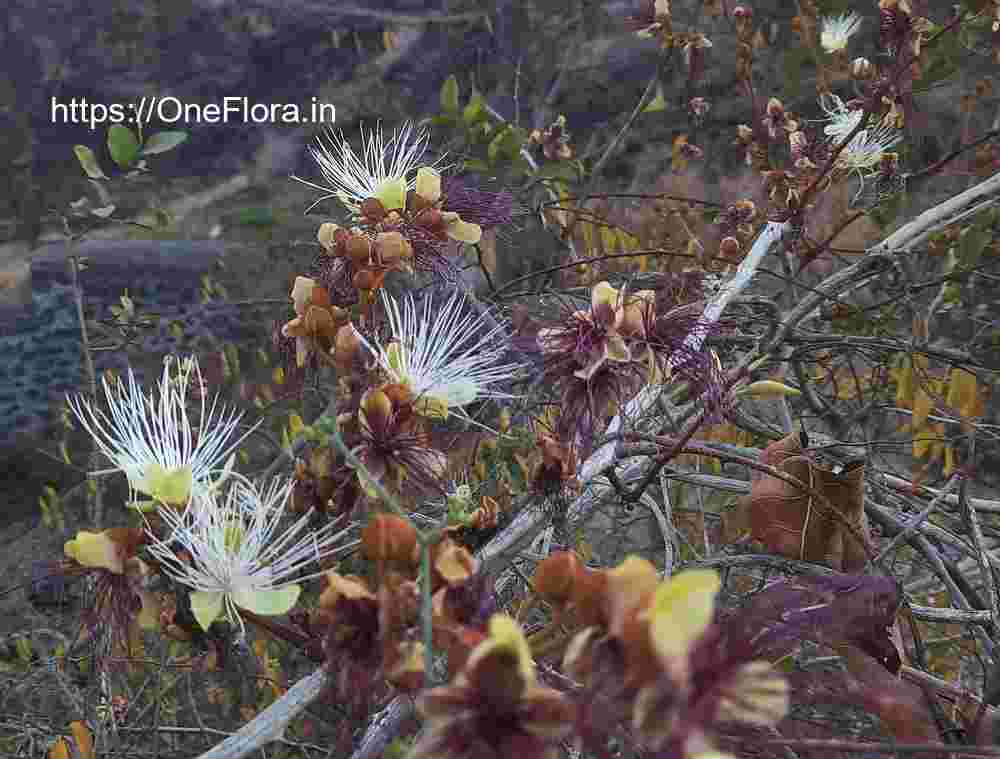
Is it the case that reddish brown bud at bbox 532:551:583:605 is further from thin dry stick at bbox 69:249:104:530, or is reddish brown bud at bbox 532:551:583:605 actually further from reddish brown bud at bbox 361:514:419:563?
thin dry stick at bbox 69:249:104:530

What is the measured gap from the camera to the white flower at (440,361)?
0.70 meters

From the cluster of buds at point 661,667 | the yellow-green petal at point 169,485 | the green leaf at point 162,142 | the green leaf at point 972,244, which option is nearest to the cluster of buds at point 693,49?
the green leaf at point 972,244

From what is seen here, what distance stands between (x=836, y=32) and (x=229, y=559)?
7.18 ft

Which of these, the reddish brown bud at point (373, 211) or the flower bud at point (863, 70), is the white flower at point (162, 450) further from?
the flower bud at point (863, 70)

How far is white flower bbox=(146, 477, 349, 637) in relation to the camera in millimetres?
577

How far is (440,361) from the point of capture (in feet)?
2.45

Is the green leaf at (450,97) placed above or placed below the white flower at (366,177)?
above

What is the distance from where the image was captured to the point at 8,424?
378cm

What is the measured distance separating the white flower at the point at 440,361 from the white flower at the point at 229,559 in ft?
0.42

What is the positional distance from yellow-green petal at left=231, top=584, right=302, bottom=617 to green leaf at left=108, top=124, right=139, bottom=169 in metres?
0.87

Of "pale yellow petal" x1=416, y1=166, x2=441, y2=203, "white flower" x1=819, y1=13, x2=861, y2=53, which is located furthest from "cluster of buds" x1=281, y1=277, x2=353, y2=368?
"white flower" x1=819, y1=13, x2=861, y2=53

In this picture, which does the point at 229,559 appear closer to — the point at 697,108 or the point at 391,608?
the point at 391,608

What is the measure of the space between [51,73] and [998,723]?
18.5 ft

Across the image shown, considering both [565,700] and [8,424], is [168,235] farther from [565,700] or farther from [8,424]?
[565,700]
